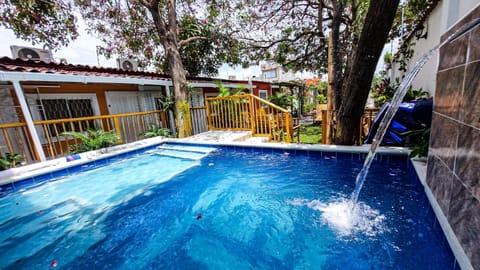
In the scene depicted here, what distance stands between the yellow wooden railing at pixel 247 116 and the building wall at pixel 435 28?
127 inches

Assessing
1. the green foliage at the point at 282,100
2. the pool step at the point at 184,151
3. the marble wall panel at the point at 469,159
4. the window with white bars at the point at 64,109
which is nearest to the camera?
the marble wall panel at the point at 469,159

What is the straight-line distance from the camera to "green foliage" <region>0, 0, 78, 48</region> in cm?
543

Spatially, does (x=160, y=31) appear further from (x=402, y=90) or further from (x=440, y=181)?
(x=440, y=181)

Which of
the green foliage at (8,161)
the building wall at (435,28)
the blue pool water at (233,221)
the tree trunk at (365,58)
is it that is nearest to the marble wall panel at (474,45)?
the building wall at (435,28)

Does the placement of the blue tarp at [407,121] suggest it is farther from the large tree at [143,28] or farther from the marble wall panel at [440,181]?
the large tree at [143,28]

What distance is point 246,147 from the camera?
208 inches

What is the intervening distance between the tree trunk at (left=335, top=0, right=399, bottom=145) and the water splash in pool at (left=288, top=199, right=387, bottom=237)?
61.2 inches

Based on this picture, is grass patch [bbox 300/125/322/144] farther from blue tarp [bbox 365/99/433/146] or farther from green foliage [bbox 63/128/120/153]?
green foliage [bbox 63/128/120/153]

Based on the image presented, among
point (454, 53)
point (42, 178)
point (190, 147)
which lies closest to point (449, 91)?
point (454, 53)

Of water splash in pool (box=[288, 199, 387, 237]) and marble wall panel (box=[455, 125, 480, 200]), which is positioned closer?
marble wall panel (box=[455, 125, 480, 200])

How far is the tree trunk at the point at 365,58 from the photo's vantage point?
93.7 inches

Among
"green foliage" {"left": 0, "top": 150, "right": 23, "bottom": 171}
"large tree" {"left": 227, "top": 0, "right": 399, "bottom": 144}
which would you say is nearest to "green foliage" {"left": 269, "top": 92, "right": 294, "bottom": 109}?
"large tree" {"left": 227, "top": 0, "right": 399, "bottom": 144}

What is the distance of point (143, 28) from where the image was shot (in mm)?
8734

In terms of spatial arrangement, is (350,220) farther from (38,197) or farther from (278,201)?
(38,197)
